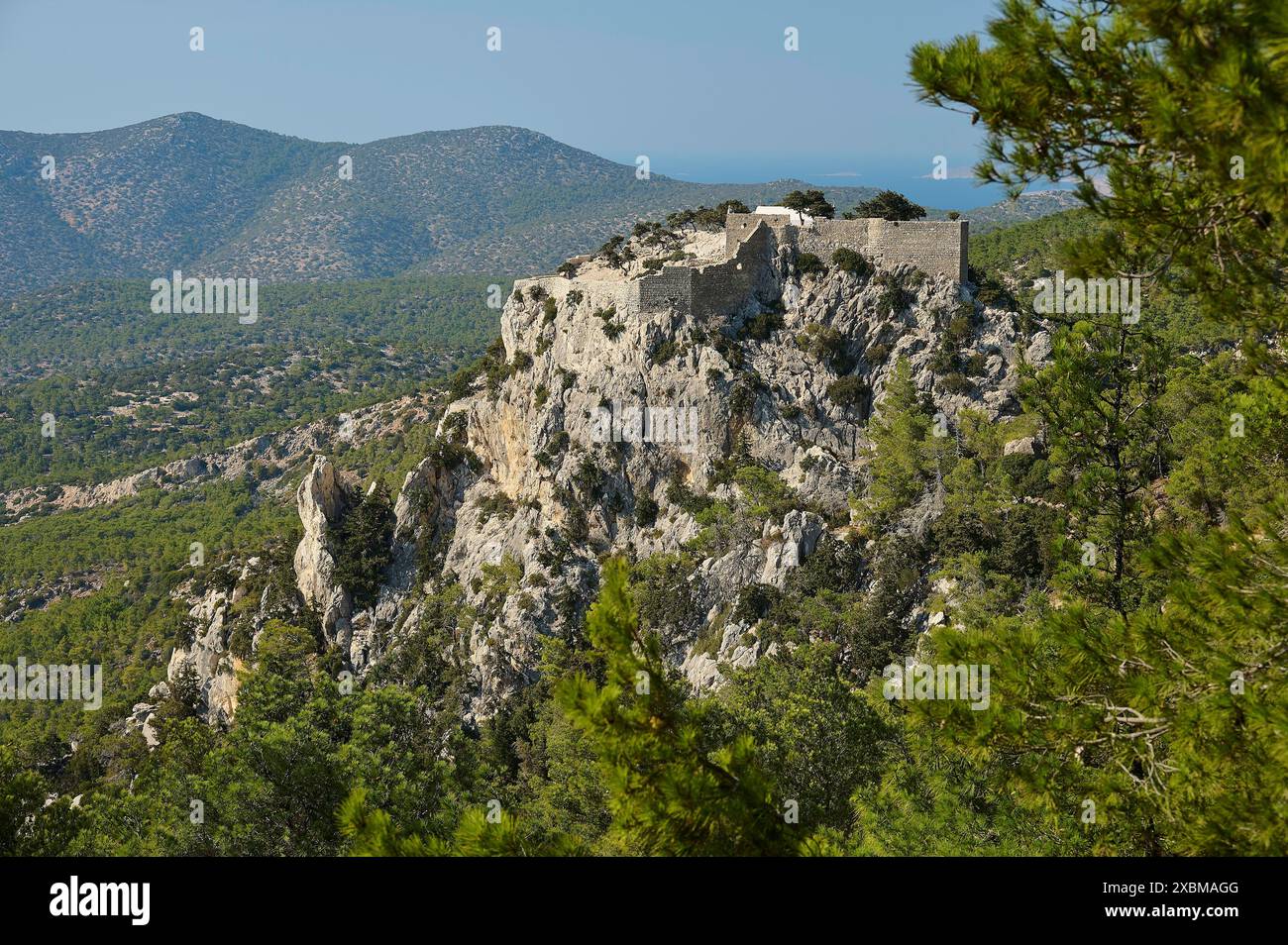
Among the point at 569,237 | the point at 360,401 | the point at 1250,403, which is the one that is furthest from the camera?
the point at 569,237

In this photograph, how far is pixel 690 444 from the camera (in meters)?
38.0

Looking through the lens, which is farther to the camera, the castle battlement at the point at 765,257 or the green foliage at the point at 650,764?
the castle battlement at the point at 765,257

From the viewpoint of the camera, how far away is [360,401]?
10925 cm

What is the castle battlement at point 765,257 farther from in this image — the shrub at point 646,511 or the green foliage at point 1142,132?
the green foliage at point 1142,132

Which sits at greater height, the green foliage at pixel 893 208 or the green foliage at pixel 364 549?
the green foliage at pixel 893 208

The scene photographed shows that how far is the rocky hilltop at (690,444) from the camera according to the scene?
3531cm

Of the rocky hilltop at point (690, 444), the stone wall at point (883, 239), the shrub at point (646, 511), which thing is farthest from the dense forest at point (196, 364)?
the stone wall at point (883, 239)

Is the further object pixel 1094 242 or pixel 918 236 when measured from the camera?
pixel 918 236

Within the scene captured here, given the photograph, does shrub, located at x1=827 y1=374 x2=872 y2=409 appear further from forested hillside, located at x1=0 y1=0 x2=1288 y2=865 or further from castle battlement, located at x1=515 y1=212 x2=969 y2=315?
castle battlement, located at x1=515 y1=212 x2=969 y2=315

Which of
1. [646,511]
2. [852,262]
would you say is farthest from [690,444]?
[852,262]

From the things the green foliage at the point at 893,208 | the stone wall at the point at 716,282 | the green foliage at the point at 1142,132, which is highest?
the green foliage at the point at 893,208

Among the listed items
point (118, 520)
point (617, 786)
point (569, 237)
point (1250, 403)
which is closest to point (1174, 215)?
point (617, 786)
